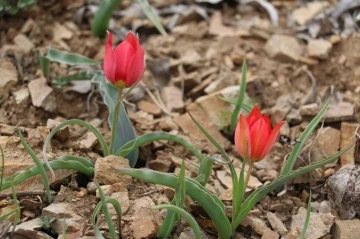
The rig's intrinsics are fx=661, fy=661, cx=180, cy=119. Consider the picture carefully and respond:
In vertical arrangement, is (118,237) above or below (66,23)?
below

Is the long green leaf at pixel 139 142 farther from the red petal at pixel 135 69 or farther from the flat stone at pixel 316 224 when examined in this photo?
the flat stone at pixel 316 224

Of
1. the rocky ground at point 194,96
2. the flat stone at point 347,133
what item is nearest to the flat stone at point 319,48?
the rocky ground at point 194,96

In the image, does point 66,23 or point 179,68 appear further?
point 66,23

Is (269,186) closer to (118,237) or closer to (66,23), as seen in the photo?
(118,237)

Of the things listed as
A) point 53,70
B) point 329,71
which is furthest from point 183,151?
point 329,71

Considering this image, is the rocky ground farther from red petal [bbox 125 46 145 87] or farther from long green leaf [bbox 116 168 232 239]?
red petal [bbox 125 46 145 87]

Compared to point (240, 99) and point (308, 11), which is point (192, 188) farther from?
A: point (308, 11)

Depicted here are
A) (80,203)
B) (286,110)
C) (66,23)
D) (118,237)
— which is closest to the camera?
(118,237)
